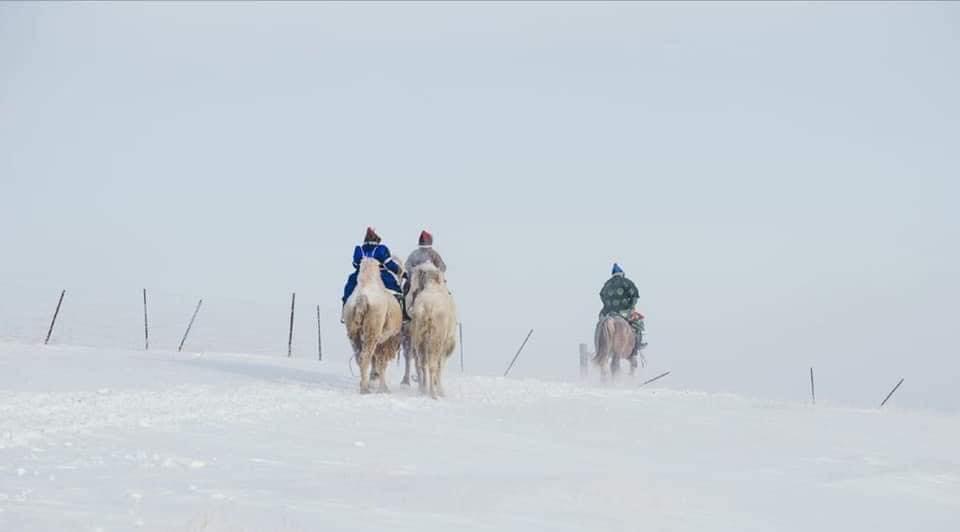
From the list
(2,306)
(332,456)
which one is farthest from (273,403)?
(2,306)

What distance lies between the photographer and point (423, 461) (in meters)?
11.2

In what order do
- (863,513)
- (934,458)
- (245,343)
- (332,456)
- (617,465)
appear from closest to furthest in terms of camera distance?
(863,513) < (332,456) < (617,465) < (934,458) < (245,343)

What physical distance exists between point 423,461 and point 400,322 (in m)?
8.19

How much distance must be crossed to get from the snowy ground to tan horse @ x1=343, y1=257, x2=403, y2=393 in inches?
28.4

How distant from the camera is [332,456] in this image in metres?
11.0

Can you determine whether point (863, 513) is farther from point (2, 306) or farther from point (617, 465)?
point (2, 306)

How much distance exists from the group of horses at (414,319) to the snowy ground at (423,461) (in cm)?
63

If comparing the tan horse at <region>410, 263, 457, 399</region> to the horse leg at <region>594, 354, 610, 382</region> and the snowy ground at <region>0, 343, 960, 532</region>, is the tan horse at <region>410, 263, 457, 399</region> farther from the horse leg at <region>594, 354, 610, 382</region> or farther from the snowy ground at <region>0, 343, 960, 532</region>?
the horse leg at <region>594, 354, 610, 382</region>

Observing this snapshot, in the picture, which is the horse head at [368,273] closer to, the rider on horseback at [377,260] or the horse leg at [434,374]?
the rider on horseback at [377,260]

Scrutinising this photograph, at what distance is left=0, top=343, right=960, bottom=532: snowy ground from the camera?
8039mm

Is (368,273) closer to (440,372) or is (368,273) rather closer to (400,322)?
(400,322)

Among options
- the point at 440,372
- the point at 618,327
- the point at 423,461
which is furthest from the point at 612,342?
the point at 423,461

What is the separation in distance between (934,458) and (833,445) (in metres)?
1.26

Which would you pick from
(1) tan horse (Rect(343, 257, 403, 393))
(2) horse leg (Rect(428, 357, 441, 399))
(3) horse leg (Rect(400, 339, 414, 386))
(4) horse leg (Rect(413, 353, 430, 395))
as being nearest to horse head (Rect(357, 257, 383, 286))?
(1) tan horse (Rect(343, 257, 403, 393))
